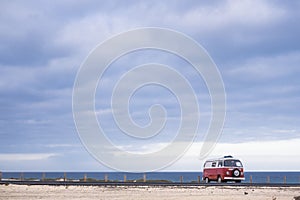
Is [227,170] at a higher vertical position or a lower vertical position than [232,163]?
lower

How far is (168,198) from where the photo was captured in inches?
1266

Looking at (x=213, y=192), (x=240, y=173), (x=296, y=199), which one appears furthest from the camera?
(x=240, y=173)

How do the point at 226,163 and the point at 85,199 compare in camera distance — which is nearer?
the point at 85,199

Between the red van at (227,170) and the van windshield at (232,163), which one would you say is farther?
the van windshield at (232,163)

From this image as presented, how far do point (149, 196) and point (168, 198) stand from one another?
170cm

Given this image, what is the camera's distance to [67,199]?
31.3m

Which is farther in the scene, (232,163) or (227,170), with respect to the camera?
(232,163)

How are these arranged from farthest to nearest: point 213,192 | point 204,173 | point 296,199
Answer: point 204,173, point 213,192, point 296,199

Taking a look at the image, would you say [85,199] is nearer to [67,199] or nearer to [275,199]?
[67,199]

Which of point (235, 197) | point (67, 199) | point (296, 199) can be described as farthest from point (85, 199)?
point (296, 199)

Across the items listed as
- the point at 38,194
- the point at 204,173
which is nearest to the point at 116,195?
the point at 38,194

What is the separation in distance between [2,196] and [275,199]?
56.4 feet

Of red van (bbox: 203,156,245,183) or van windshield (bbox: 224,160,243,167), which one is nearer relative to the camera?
red van (bbox: 203,156,245,183)

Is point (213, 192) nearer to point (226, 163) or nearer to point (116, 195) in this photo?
point (116, 195)
